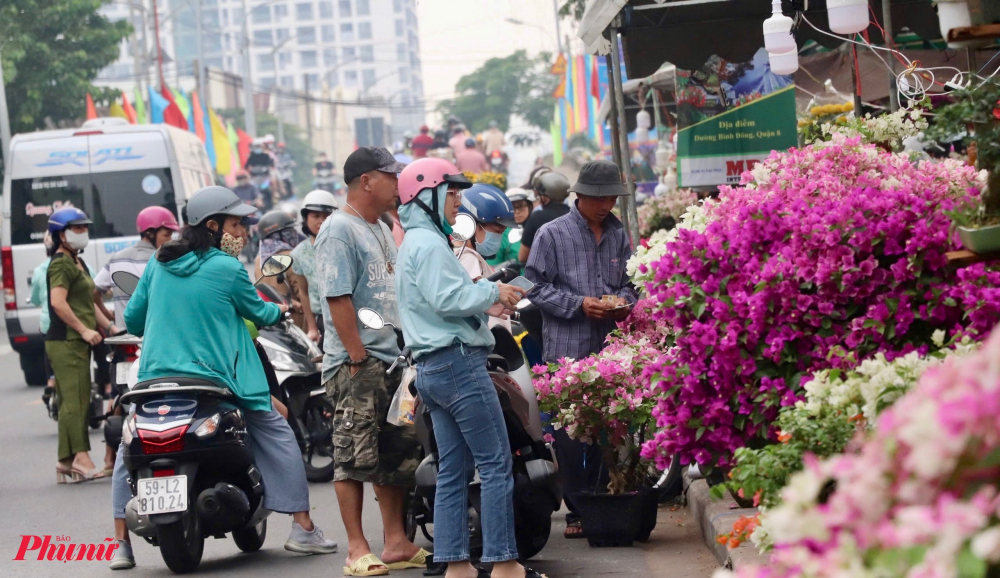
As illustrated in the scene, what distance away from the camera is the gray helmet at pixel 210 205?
6.52 m

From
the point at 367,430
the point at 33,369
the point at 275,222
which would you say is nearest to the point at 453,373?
the point at 367,430

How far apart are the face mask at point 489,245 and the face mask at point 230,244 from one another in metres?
1.46

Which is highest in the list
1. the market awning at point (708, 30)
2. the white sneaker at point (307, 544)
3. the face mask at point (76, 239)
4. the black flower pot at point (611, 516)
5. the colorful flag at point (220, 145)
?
the colorful flag at point (220, 145)

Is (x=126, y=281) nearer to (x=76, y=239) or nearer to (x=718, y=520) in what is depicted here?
(x=76, y=239)

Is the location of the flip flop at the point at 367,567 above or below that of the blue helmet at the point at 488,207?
below

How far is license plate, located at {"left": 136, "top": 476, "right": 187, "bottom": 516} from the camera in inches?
241

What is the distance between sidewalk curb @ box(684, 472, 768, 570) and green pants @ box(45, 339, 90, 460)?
14.8 feet

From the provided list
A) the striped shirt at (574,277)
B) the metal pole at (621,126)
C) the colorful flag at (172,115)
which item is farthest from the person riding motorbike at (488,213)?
the colorful flag at (172,115)

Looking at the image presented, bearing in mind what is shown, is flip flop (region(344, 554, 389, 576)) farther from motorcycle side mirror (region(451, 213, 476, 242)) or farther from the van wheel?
the van wheel

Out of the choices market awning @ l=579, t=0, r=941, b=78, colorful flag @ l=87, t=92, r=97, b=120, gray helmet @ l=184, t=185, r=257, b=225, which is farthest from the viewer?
colorful flag @ l=87, t=92, r=97, b=120

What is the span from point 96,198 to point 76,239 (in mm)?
6805

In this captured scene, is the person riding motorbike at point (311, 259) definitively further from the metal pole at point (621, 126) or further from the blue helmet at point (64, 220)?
the metal pole at point (621, 126)

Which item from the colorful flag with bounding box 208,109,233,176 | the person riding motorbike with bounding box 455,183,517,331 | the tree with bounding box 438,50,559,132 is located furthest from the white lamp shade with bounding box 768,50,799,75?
the tree with bounding box 438,50,559,132

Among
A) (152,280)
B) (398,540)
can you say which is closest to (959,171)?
(398,540)
